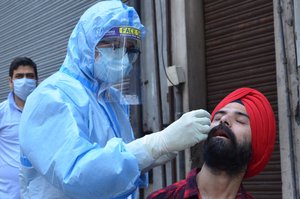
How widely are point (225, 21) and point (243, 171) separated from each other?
2.19 metres

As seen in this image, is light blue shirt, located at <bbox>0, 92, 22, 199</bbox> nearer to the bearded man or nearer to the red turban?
the bearded man

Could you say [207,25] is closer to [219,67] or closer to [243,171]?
[219,67]

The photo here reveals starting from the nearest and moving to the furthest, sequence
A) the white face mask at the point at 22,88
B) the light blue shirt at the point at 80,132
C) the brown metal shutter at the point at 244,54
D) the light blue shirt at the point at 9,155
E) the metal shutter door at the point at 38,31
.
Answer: the light blue shirt at the point at 80,132 < the brown metal shutter at the point at 244,54 < the light blue shirt at the point at 9,155 < the white face mask at the point at 22,88 < the metal shutter door at the point at 38,31

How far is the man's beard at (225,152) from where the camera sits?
95.4 inches

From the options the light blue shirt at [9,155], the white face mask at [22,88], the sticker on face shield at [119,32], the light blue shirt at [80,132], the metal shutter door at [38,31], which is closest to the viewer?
the light blue shirt at [80,132]

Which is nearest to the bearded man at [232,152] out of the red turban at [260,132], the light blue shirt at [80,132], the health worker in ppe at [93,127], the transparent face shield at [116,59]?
the red turban at [260,132]

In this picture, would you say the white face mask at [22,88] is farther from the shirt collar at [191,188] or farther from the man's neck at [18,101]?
the shirt collar at [191,188]

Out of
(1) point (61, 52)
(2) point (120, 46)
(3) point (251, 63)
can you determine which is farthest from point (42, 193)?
(1) point (61, 52)

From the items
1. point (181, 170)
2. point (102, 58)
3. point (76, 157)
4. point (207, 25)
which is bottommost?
point (181, 170)

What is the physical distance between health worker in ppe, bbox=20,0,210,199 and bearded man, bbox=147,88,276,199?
16cm

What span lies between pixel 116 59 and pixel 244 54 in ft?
6.32

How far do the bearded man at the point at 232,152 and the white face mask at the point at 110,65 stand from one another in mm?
544

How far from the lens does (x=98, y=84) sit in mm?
2633

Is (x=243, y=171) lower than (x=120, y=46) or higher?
lower
